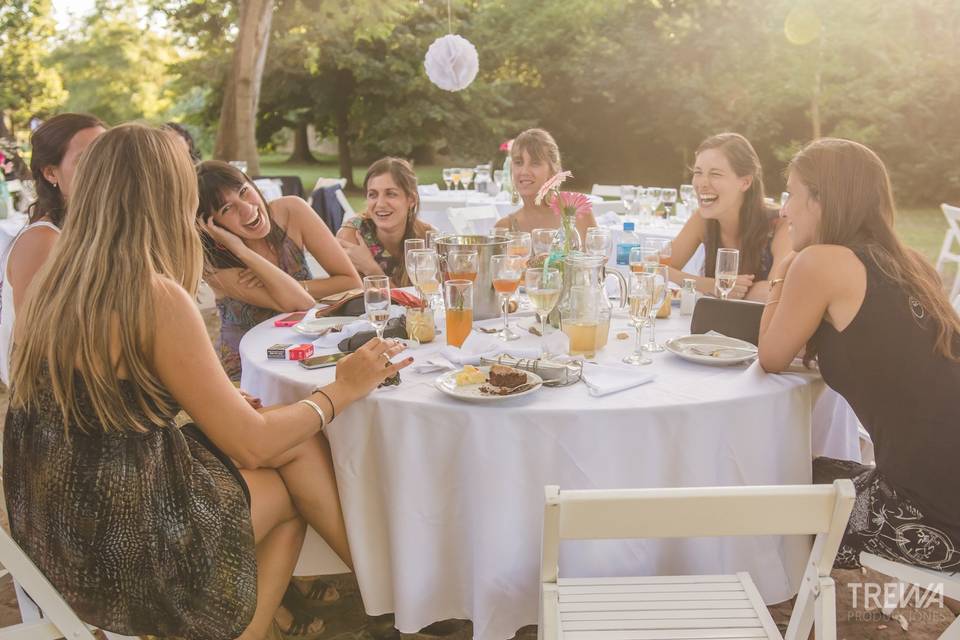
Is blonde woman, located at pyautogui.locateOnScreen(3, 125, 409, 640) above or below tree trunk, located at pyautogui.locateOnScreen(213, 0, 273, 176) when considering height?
below

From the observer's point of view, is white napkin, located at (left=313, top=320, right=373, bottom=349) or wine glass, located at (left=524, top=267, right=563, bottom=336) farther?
white napkin, located at (left=313, top=320, right=373, bottom=349)

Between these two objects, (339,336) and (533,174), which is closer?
(339,336)

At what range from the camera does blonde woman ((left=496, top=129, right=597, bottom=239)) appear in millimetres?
4441

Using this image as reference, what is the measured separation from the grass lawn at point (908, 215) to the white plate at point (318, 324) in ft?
21.2

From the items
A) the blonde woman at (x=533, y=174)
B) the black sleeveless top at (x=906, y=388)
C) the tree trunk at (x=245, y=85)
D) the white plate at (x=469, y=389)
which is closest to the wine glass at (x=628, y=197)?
the blonde woman at (x=533, y=174)

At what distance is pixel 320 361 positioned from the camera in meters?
2.25

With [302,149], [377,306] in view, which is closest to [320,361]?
[377,306]

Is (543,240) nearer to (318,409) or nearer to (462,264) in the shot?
(462,264)

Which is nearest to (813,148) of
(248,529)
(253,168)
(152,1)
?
(248,529)

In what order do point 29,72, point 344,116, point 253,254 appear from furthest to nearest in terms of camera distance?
point 29,72 → point 344,116 → point 253,254

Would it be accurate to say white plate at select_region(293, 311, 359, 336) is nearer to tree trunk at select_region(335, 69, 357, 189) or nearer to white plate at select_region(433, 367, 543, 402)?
white plate at select_region(433, 367, 543, 402)

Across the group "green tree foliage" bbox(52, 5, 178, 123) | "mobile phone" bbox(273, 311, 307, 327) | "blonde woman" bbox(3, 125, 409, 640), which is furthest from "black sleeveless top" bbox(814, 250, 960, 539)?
"green tree foliage" bbox(52, 5, 178, 123)

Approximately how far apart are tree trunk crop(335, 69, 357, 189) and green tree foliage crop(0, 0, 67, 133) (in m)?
7.54

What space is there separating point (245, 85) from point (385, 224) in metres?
9.61
